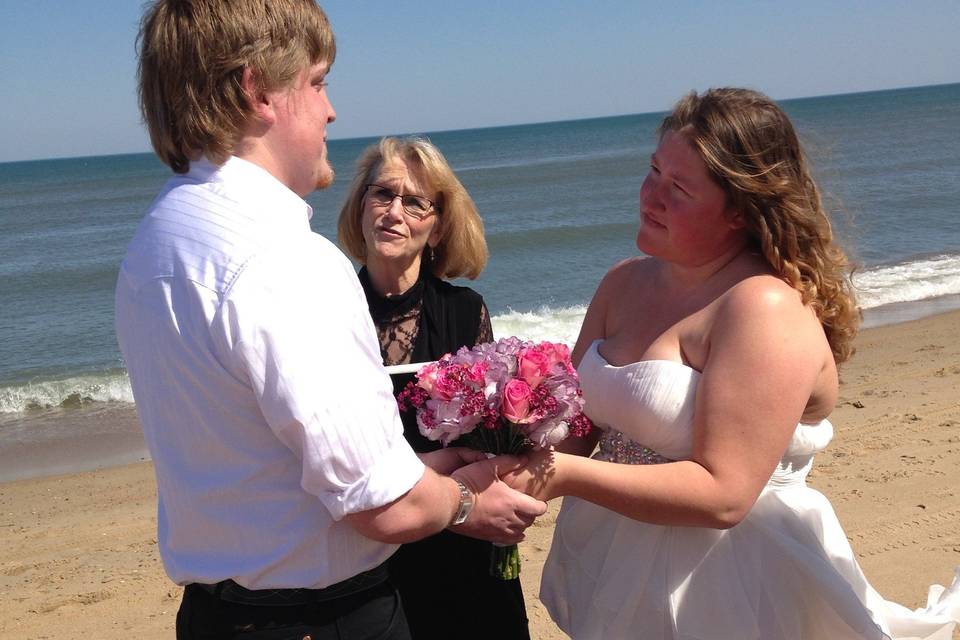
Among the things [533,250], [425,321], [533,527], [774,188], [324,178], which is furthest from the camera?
[533,250]

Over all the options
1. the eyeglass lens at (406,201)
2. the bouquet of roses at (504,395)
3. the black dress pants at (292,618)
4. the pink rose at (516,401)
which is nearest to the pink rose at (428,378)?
the bouquet of roses at (504,395)

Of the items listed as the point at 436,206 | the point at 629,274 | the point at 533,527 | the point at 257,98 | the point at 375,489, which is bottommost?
the point at 533,527

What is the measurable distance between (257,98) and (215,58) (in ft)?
0.41

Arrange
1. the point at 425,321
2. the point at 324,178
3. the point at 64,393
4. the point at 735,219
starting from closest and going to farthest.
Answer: the point at 324,178, the point at 735,219, the point at 425,321, the point at 64,393

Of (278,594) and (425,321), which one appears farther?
(425,321)

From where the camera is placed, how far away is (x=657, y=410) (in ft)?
9.92

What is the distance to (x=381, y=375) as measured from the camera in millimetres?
2094

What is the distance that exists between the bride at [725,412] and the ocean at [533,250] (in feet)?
1.05

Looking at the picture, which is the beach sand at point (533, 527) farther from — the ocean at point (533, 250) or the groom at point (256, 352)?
the groom at point (256, 352)

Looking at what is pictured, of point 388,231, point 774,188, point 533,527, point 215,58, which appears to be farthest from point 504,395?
point 533,527

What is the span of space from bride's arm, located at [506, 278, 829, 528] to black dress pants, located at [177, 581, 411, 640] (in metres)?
0.65

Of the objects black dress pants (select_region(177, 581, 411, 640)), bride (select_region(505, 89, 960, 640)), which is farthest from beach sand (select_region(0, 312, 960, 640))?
black dress pants (select_region(177, 581, 411, 640))

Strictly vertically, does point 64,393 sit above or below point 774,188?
below

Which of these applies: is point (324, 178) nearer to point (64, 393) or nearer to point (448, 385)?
point (448, 385)
